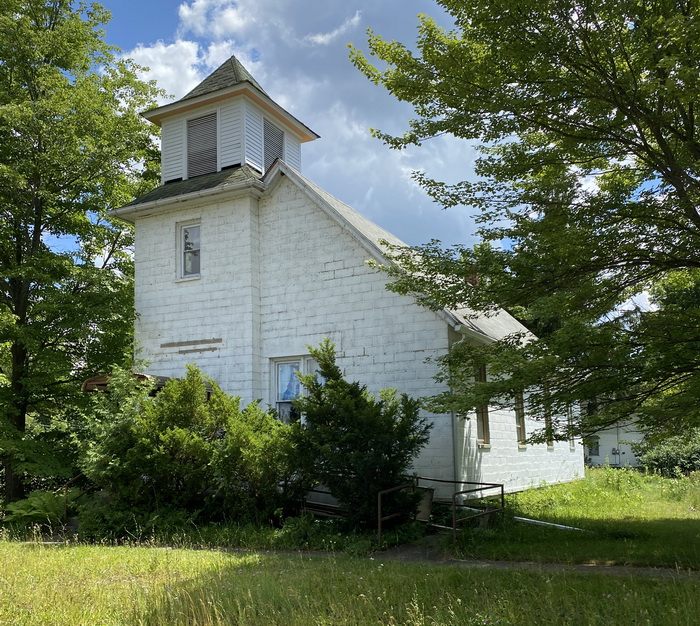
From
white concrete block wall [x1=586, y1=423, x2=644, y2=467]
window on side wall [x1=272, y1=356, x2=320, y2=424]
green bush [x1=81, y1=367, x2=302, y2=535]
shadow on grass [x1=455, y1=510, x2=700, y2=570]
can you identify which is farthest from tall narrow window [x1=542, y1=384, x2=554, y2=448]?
white concrete block wall [x1=586, y1=423, x2=644, y2=467]

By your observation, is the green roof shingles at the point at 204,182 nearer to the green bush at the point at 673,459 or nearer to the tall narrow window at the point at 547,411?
the tall narrow window at the point at 547,411

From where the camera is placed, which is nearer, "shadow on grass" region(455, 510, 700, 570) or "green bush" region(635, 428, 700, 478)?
"shadow on grass" region(455, 510, 700, 570)

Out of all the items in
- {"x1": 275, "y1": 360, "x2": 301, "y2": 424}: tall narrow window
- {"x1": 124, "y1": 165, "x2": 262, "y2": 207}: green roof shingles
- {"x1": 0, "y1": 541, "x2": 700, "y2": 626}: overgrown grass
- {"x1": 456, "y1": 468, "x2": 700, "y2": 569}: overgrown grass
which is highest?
{"x1": 124, "y1": 165, "x2": 262, "y2": 207}: green roof shingles

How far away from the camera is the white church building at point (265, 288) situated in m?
13.1

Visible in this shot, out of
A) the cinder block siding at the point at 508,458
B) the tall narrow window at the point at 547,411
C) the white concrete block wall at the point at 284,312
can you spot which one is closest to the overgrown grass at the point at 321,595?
the tall narrow window at the point at 547,411

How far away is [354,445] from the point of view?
998 cm

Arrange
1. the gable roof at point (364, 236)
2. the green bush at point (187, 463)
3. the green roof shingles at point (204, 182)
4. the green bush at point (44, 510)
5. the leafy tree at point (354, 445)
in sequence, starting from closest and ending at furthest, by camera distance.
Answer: the leafy tree at point (354, 445)
the green bush at point (187, 463)
the green bush at point (44, 510)
the gable roof at point (364, 236)
the green roof shingles at point (204, 182)

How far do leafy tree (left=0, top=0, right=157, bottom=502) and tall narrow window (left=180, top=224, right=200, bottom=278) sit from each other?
67.9 inches

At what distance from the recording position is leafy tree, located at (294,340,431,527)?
388 inches

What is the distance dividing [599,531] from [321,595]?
6135mm

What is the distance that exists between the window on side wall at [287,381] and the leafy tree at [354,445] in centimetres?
378

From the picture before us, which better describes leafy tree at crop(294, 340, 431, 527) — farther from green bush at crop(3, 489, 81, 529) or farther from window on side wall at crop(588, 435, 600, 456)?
green bush at crop(3, 489, 81, 529)

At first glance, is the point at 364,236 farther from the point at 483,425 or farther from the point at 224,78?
the point at 224,78

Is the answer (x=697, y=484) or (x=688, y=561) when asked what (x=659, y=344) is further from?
(x=697, y=484)
